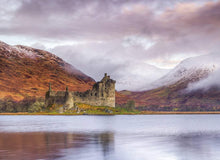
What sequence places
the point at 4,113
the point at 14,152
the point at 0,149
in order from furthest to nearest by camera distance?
the point at 4,113, the point at 0,149, the point at 14,152

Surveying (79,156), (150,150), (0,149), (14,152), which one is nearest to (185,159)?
(150,150)

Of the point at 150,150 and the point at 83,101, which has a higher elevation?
the point at 83,101

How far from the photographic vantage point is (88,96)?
422 feet

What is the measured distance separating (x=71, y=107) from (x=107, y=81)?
21.6 metres

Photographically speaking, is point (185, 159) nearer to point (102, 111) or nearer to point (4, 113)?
point (102, 111)

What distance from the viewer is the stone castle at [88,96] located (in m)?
122

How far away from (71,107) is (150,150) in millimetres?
99913

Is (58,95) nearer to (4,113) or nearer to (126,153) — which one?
(4,113)

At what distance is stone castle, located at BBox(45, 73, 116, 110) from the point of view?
4785 inches

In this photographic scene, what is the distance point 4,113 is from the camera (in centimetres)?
14675

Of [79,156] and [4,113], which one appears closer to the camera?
[79,156]

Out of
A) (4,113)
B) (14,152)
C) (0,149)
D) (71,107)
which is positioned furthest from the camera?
(4,113)

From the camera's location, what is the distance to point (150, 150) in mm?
24969

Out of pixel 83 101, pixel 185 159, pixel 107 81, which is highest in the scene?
pixel 107 81
